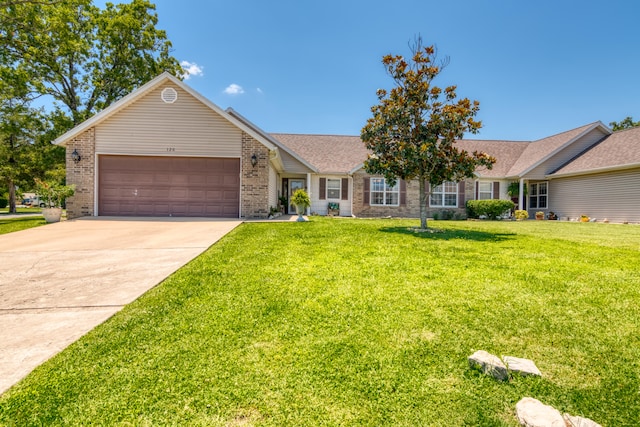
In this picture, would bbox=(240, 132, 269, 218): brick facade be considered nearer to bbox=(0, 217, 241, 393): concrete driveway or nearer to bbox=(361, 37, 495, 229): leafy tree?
bbox=(0, 217, 241, 393): concrete driveway

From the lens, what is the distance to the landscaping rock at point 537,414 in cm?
195

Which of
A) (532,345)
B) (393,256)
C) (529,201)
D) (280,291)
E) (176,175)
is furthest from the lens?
(529,201)

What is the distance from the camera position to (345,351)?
2727mm

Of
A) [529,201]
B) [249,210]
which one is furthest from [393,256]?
[529,201]

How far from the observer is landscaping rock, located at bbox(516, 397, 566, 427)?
1946mm

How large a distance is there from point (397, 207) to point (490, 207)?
504cm

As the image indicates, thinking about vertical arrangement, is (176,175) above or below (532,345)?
above

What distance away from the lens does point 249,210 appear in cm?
1301

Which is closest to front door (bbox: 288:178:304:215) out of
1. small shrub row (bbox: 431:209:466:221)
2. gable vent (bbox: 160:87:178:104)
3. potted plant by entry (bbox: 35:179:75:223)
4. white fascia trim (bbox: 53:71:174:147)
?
small shrub row (bbox: 431:209:466:221)

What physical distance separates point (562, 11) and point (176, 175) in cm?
1757

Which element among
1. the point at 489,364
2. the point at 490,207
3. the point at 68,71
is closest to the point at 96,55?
the point at 68,71

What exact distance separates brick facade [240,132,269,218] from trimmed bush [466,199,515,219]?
12.3m

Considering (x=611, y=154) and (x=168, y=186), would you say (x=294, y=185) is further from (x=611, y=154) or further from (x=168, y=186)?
(x=611, y=154)

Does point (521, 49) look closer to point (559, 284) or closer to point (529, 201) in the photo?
point (529, 201)
